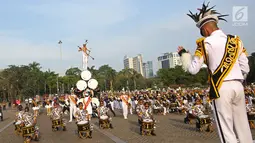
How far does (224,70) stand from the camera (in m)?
3.91

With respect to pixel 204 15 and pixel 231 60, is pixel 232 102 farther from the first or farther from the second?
pixel 204 15

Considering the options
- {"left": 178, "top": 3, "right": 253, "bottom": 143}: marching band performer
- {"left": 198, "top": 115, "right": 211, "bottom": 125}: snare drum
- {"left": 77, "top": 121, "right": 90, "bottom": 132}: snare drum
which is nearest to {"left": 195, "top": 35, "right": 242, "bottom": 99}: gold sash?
{"left": 178, "top": 3, "right": 253, "bottom": 143}: marching band performer

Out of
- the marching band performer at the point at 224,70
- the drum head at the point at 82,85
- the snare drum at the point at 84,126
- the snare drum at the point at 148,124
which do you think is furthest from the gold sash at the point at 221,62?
the drum head at the point at 82,85

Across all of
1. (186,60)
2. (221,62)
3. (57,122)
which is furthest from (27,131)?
(221,62)

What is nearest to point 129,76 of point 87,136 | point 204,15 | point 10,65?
point 10,65

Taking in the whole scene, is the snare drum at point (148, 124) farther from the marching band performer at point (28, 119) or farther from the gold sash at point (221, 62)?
the gold sash at point (221, 62)

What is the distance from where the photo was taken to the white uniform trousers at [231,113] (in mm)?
3805

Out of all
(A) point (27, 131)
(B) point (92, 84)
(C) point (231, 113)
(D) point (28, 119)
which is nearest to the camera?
(C) point (231, 113)

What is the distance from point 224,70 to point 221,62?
108 mm

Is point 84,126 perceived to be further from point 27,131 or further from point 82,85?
point 82,85

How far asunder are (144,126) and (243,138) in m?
8.44

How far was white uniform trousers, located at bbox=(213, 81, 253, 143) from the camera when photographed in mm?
3805

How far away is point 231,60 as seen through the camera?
3.96 m

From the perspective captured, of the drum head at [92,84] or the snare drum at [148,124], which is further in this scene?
the drum head at [92,84]
